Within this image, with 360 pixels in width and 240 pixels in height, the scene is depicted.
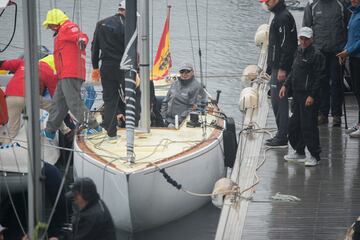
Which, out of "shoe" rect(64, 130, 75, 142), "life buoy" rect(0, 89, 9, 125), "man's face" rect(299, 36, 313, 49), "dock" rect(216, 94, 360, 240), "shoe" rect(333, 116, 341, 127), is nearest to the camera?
"dock" rect(216, 94, 360, 240)

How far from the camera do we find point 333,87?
12.9 m

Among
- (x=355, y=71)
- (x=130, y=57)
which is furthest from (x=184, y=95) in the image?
(x=130, y=57)

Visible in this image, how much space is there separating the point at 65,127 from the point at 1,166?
106 inches

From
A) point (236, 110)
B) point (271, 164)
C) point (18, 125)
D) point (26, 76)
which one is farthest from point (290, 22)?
point (236, 110)

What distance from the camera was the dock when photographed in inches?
378

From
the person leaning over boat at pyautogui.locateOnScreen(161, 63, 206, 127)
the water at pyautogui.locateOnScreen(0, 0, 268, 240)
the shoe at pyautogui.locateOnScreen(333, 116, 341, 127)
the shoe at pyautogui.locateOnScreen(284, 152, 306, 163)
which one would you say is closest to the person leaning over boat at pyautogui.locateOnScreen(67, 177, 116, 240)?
the shoe at pyautogui.locateOnScreen(284, 152, 306, 163)

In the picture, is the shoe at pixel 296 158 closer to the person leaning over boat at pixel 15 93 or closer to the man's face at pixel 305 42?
the man's face at pixel 305 42

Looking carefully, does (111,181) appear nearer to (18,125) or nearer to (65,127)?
(18,125)

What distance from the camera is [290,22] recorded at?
1183 centimetres

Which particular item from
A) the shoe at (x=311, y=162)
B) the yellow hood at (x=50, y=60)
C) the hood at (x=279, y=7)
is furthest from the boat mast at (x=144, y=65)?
the yellow hood at (x=50, y=60)

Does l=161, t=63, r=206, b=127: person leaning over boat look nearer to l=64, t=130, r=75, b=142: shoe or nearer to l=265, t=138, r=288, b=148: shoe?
l=64, t=130, r=75, b=142: shoe

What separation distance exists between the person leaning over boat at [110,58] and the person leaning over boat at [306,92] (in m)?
2.20

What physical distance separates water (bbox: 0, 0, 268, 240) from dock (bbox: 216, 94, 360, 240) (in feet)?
26.2

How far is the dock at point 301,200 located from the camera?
959cm
